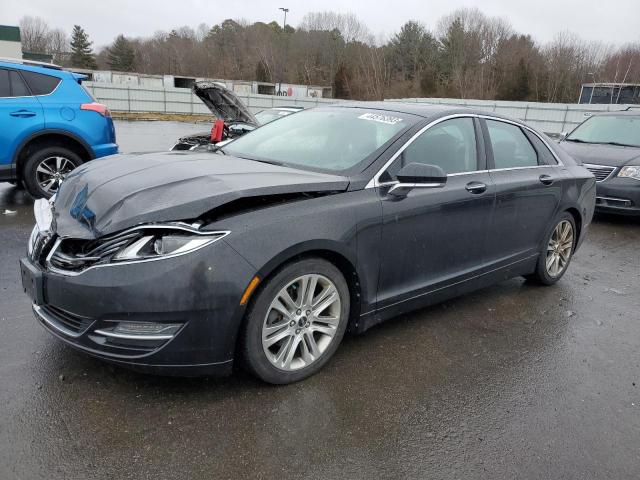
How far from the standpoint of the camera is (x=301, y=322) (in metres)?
2.92

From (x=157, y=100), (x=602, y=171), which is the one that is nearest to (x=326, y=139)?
(x=602, y=171)

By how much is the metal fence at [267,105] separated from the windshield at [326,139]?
→ 20074mm

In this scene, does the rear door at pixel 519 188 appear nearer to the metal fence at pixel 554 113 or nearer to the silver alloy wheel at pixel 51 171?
the silver alloy wheel at pixel 51 171

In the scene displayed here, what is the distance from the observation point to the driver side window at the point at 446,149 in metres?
3.41

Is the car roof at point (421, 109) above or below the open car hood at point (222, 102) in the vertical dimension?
above

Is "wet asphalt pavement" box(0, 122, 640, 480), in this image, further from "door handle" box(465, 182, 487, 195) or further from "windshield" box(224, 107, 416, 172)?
"windshield" box(224, 107, 416, 172)

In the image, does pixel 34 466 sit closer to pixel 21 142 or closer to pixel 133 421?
pixel 133 421

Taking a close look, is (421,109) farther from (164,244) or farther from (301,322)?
(164,244)

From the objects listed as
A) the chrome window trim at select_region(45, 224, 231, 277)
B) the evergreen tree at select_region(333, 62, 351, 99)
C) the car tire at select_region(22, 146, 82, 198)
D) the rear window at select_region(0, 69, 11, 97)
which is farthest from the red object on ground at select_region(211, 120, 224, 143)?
the evergreen tree at select_region(333, 62, 351, 99)

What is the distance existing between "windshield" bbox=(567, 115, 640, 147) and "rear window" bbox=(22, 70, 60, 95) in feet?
27.8

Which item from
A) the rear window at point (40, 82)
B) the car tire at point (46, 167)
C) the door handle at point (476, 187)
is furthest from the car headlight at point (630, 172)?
the rear window at point (40, 82)

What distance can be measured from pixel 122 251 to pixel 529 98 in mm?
64063

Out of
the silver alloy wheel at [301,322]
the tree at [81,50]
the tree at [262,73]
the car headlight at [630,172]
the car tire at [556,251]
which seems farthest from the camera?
the tree at [81,50]

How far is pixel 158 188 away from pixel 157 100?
30604 millimetres
